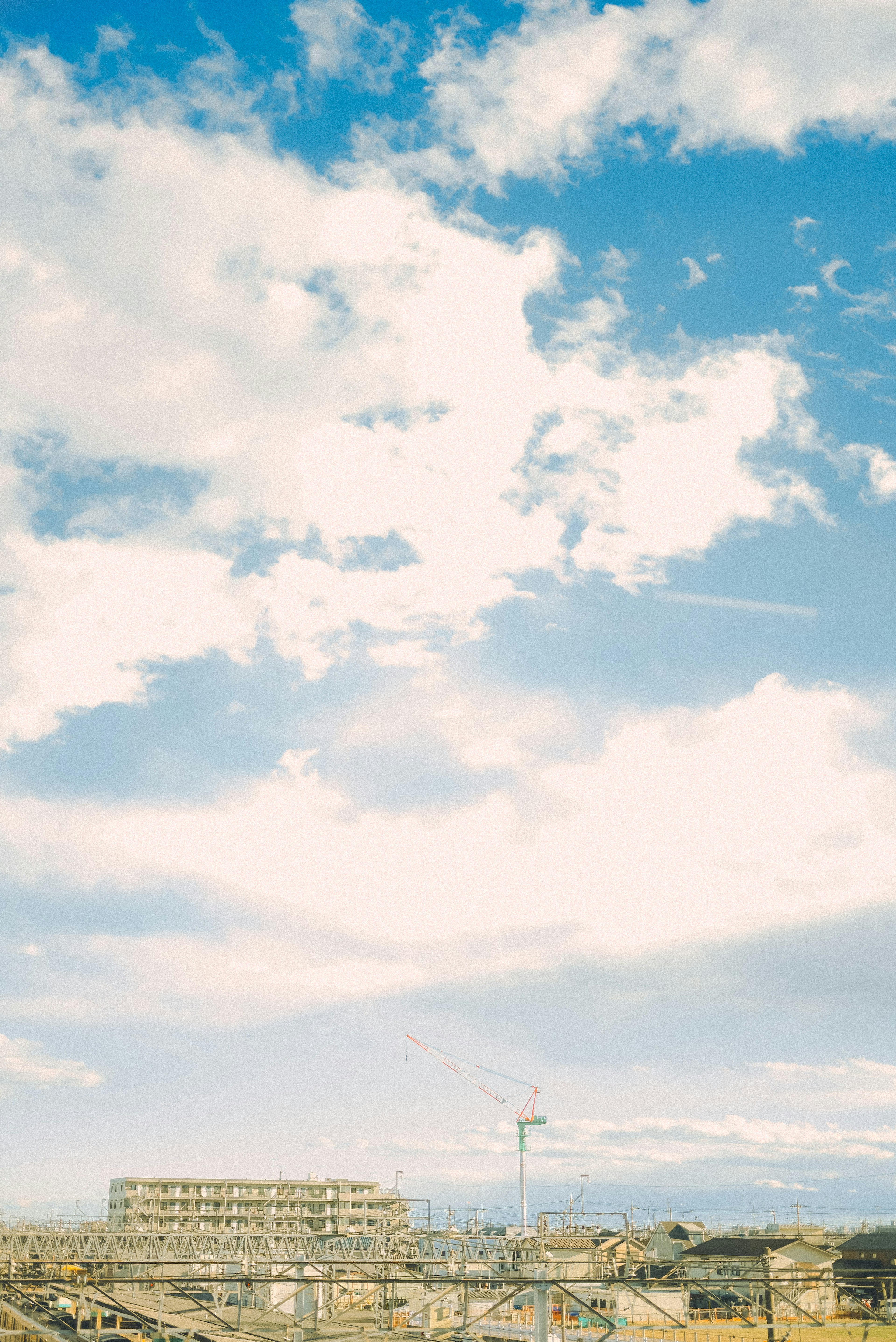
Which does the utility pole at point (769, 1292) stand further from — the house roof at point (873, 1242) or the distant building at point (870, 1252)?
the house roof at point (873, 1242)

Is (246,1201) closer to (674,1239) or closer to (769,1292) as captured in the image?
(674,1239)

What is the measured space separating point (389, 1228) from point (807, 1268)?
2211 centimetres

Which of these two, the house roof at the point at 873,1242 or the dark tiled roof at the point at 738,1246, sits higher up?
the house roof at the point at 873,1242

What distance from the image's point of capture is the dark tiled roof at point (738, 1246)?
234ft

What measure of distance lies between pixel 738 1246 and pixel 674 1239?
17167mm

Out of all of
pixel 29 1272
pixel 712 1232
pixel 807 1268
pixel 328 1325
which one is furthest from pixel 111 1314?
pixel 712 1232

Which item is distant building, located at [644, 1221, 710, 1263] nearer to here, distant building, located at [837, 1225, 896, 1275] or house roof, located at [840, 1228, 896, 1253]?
distant building, located at [837, 1225, 896, 1275]

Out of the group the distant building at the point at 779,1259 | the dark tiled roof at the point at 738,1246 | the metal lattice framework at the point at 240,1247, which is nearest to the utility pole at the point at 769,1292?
the metal lattice framework at the point at 240,1247

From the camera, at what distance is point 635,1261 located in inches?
872

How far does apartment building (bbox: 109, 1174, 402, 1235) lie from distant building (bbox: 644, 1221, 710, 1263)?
28.5 metres

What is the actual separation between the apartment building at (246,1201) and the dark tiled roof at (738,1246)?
1459 inches

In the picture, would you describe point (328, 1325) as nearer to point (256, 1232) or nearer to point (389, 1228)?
point (389, 1228)

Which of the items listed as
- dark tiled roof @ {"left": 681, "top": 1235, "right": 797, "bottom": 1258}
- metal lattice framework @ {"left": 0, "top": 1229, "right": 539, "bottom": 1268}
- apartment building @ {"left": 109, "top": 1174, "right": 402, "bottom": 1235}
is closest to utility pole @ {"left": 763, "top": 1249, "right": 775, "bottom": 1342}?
metal lattice framework @ {"left": 0, "top": 1229, "right": 539, "bottom": 1268}

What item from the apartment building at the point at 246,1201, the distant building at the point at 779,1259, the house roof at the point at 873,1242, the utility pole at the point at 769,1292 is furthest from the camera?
the apartment building at the point at 246,1201
